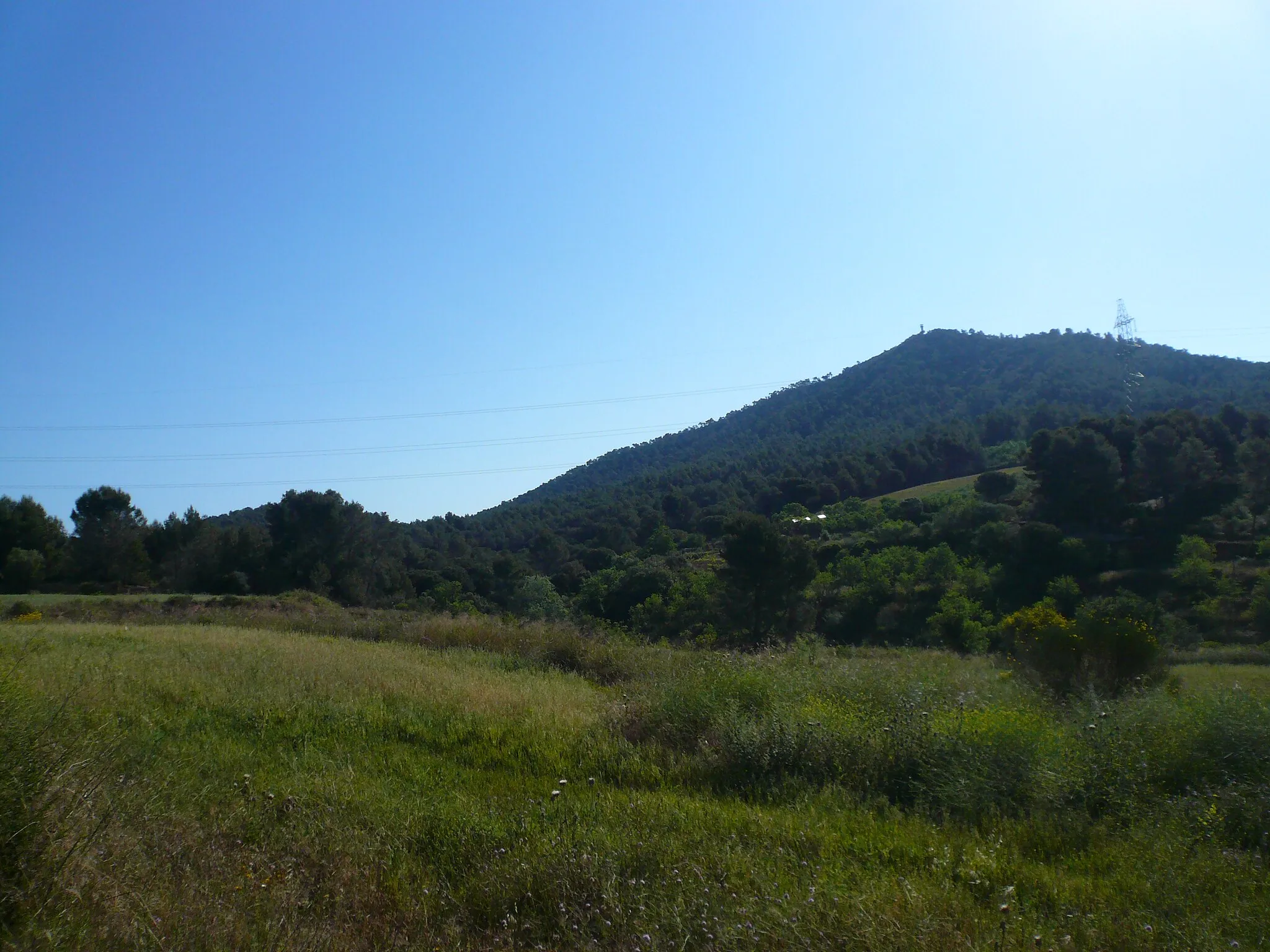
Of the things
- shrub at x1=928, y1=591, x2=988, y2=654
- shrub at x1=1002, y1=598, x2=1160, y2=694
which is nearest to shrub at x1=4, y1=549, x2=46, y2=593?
shrub at x1=928, y1=591, x2=988, y2=654

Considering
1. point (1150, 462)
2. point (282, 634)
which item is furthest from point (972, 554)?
point (282, 634)

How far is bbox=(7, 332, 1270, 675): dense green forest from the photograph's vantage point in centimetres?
3422

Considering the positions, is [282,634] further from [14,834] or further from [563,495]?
[563,495]

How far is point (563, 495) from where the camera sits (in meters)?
95.1

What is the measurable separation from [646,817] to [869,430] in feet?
307

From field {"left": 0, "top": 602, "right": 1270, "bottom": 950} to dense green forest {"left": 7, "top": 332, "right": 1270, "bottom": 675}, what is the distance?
403 inches

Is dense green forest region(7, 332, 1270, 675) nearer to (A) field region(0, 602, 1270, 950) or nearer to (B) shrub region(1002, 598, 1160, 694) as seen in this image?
(B) shrub region(1002, 598, 1160, 694)

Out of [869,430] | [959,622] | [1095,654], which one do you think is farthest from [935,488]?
[1095,654]

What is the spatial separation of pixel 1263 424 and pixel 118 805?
46.2m

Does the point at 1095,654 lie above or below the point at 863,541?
below

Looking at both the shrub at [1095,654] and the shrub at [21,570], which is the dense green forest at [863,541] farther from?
the shrub at [1095,654]

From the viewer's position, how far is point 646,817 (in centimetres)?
560

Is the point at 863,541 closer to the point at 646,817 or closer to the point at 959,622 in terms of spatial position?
the point at 959,622

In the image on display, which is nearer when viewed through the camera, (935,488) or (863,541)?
(863,541)
